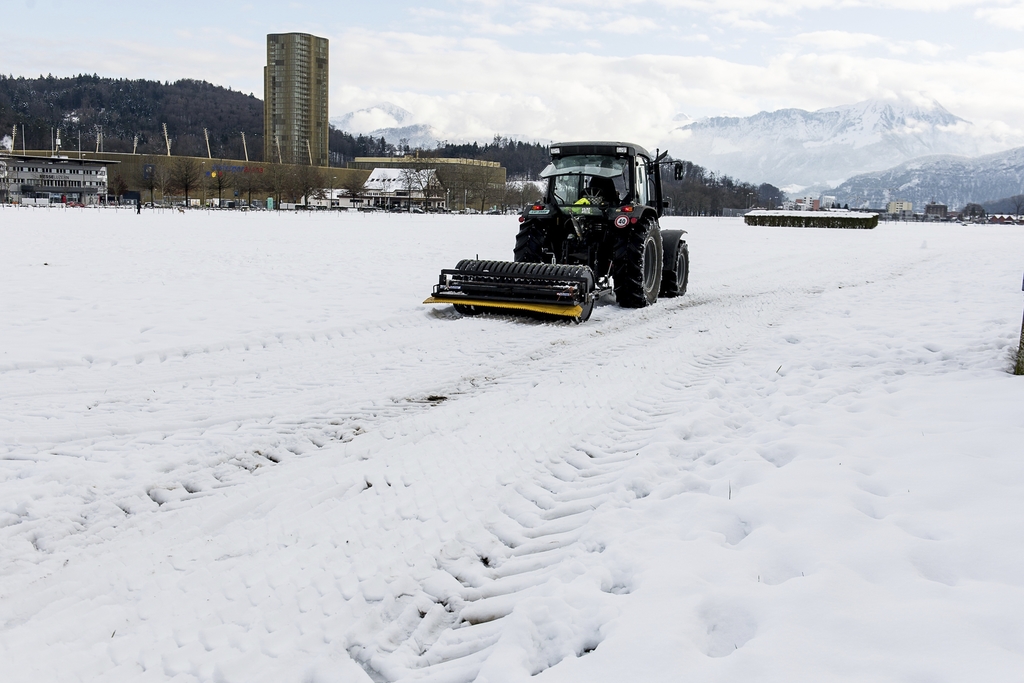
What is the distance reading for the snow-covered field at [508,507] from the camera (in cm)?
298

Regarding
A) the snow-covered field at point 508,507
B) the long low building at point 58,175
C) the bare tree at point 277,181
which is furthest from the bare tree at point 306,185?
the snow-covered field at point 508,507

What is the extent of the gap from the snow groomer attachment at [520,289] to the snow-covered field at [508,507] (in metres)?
1.51

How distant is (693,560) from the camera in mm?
3559

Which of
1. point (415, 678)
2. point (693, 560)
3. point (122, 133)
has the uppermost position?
point (122, 133)

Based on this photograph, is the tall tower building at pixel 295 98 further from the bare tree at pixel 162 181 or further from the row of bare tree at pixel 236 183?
the bare tree at pixel 162 181

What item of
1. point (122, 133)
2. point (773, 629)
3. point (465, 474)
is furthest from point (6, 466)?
point (122, 133)

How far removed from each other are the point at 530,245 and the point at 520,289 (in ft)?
6.30

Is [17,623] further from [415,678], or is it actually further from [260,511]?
[415,678]

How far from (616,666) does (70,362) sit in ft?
22.3

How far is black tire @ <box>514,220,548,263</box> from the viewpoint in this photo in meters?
12.5

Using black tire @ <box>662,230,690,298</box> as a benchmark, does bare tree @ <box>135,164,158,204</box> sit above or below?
above

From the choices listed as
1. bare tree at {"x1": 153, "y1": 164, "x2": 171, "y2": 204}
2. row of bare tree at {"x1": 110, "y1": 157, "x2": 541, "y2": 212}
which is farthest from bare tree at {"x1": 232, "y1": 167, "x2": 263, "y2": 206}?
bare tree at {"x1": 153, "y1": 164, "x2": 171, "y2": 204}

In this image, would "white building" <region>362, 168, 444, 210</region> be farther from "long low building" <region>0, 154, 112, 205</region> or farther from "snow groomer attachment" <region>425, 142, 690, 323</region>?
"snow groomer attachment" <region>425, 142, 690, 323</region>

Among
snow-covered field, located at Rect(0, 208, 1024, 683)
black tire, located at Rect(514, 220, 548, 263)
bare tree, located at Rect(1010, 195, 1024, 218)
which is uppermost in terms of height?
bare tree, located at Rect(1010, 195, 1024, 218)
